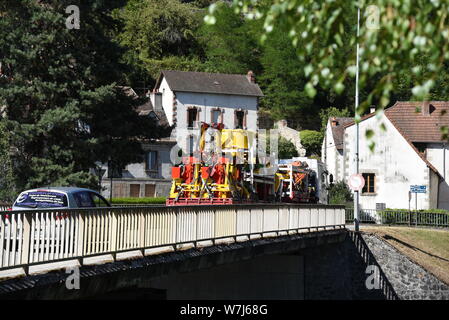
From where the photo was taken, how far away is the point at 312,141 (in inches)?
3250

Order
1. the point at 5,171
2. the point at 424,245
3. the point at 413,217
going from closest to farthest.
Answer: the point at 5,171
the point at 424,245
the point at 413,217

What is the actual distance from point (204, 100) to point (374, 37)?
213 feet

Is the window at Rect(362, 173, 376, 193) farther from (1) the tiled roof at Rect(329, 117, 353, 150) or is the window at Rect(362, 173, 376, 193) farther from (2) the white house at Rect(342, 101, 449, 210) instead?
(1) the tiled roof at Rect(329, 117, 353, 150)

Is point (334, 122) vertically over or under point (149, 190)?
over

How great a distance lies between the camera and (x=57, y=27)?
40.1 m

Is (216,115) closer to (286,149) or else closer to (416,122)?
(286,149)

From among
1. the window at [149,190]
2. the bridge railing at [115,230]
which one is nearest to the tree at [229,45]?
the window at [149,190]

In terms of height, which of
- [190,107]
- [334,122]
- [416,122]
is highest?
[190,107]

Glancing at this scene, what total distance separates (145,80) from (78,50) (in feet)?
145

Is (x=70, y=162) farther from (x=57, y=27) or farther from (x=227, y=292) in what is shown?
(x=227, y=292)

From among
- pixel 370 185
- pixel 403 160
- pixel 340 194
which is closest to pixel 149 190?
pixel 340 194

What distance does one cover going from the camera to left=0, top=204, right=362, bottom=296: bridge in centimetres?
1293

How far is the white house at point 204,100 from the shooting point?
71.9 m

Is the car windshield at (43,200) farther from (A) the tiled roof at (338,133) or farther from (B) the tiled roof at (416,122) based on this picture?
(A) the tiled roof at (338,133)
